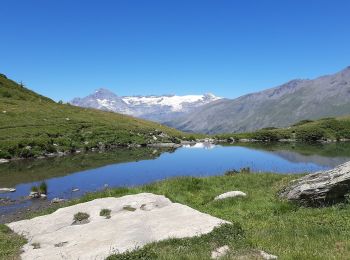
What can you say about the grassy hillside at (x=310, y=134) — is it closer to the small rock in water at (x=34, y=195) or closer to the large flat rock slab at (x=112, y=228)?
the small rock in water at (x=34, y=195)

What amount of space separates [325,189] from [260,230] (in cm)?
615

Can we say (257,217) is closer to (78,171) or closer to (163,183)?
(163,183)

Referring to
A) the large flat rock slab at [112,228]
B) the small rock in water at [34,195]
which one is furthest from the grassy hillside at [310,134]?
the large flat rock slab at [112,228]

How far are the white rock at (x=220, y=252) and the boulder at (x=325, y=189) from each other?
30.4 feet

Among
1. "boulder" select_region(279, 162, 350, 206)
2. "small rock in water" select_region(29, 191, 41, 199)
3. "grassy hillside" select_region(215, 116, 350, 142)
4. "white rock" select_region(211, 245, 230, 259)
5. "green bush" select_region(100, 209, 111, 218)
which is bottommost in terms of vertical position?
"small rock in water" select_region(29, 191, 41, 199)

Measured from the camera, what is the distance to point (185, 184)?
100 ft

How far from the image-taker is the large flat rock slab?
15686 mm

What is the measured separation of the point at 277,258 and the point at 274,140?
422ft

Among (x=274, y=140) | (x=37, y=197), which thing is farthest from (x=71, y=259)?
(x=274, y=140)

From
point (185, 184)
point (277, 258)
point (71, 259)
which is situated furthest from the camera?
point (185, 184)

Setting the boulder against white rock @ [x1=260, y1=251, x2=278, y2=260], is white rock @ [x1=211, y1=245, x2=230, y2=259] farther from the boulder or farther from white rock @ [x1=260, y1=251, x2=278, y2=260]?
the boulder

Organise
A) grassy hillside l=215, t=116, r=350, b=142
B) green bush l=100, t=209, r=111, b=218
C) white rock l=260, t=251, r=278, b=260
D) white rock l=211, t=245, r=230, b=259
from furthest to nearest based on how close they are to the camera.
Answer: grassy hillside l=215, t=116, r=350, b=142 → green bush l=100, t=209, r=111, b=218 → white rock l=211, t=245, r=230, b=259 → white rock l=260, t=251, r=278, b=260

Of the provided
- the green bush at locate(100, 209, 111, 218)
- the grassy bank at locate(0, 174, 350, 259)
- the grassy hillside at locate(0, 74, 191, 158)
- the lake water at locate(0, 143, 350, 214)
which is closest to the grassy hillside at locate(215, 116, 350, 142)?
the grassy hillside at locate(0, 74, 191, 158)

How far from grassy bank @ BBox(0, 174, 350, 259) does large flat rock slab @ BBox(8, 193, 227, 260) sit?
97 cm
